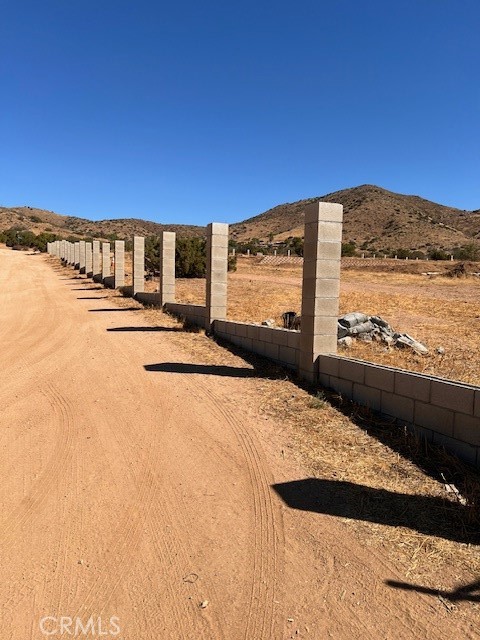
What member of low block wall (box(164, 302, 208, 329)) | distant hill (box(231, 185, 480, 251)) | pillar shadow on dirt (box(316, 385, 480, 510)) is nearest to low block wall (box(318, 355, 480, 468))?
pillar shadow on dirt (box(316, 385, 480, 510))

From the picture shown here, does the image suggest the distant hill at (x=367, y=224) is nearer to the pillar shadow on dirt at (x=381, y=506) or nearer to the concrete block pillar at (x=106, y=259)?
the concrete block pillar at (x=106, y=259)

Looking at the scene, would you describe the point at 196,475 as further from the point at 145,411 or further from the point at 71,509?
the point at 145,411

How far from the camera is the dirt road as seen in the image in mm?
2838

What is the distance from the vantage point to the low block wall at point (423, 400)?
498cm

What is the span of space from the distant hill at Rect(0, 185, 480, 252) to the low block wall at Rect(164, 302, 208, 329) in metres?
59.0

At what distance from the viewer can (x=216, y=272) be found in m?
12.8

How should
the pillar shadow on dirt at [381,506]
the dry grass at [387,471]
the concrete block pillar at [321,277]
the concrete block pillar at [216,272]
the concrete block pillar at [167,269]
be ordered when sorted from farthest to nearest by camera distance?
the concrete block pillar at [167,269], the concrete block pillar at [216,272], the concrete block pillar at [321,277], the pillar shadow on dirt at [381,506], the dry grass at [387,471]

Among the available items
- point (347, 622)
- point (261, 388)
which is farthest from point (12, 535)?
point (261, 388)

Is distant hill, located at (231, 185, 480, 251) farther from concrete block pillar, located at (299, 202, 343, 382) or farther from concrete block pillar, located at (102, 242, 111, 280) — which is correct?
concrete block pillar, located at (299, 202, 343, 382)

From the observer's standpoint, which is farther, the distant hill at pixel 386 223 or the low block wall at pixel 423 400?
the distant hill at pixel 386 223

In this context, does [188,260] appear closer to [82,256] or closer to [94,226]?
[82,256]

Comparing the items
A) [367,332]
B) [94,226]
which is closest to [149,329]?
[367,332]

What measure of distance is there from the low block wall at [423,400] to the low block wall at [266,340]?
61.8 inches

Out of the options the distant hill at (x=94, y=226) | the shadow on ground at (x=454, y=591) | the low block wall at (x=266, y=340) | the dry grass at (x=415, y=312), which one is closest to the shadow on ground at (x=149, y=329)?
the low block wall at (x=266, y=340)
